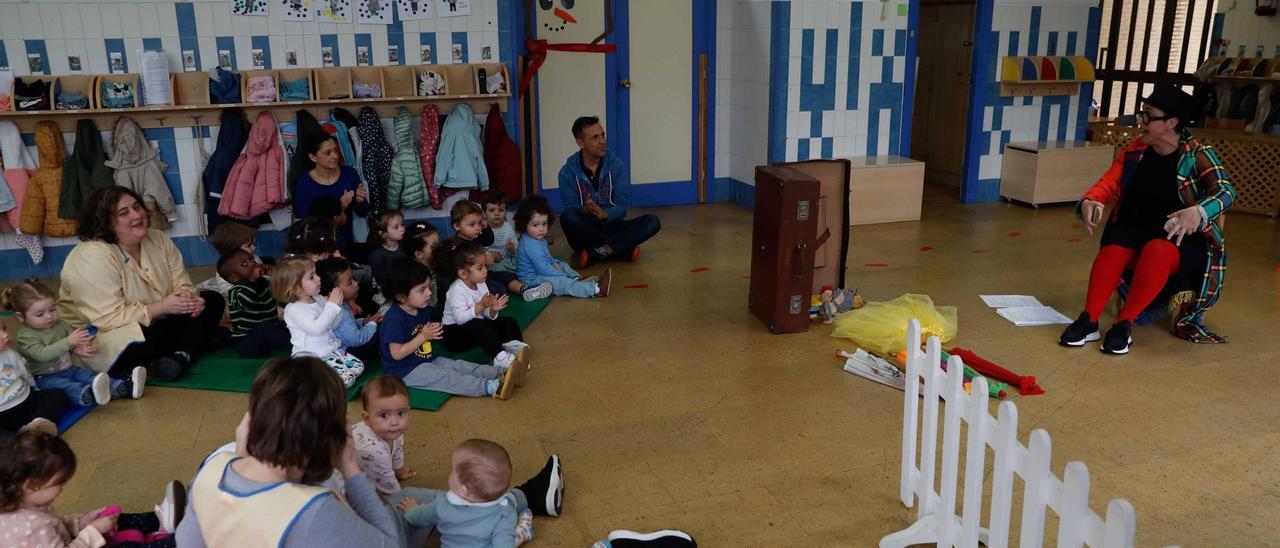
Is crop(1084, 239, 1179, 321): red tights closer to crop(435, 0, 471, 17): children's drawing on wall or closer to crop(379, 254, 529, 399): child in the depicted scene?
crop(379, 254, 529, 399): child

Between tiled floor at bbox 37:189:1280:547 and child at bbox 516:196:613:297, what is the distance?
106 mm

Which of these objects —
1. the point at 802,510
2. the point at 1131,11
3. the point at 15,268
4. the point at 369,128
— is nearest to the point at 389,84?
the point at 369,128

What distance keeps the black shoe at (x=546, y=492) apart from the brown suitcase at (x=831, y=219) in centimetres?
235

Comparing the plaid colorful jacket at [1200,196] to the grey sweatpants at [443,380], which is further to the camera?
the plaid colorful jacket at [1200,196]

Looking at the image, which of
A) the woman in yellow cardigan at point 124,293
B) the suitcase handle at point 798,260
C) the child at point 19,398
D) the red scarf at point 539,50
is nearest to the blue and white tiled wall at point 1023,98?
the red scarf at point 539,50

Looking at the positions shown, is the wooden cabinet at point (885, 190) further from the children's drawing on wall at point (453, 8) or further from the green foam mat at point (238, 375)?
the green foam mat at point (238, 375)

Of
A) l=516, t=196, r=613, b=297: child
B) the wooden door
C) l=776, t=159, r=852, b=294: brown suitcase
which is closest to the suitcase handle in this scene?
l=776, t=159, r=852, b=294: brown suitcase

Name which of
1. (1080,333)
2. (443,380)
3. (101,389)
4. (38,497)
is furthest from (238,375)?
(1080,333)

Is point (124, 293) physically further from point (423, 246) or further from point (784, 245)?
point (784, 245)

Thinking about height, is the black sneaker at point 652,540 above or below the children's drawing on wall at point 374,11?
below

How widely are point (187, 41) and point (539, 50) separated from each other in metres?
2.40

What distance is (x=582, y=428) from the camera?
12.3ft

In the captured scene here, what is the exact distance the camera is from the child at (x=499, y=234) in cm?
575

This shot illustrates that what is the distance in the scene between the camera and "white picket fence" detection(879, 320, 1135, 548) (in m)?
2.05
